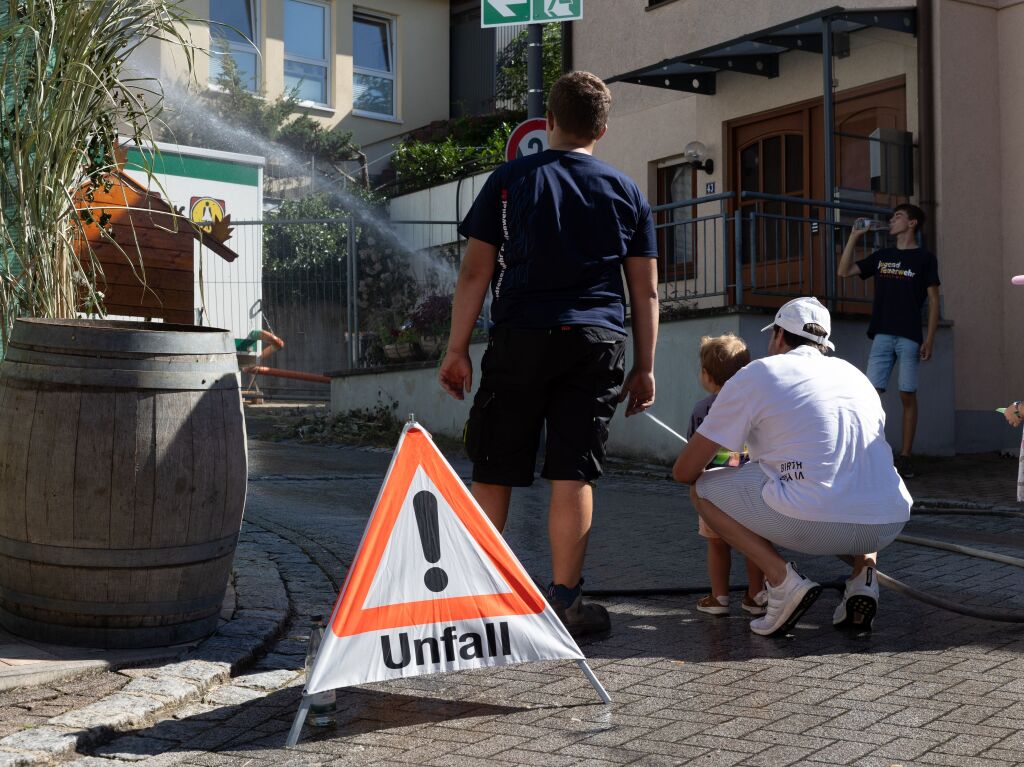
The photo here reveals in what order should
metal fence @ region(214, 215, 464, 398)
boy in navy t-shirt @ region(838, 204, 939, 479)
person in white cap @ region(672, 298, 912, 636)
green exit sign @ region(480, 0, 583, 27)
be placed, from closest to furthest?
person in white cap @ region(672, 298, 912, 636)
green exit sign @ region(480, 0, 583, 27)
boy in navy t-shirt @ region(838, 204, 939, 479)
metal fence @ region(214, 215, 464, 398)

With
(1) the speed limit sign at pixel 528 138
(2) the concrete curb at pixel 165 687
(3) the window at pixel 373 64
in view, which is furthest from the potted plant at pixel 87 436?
(3) the window at pixel 373 64

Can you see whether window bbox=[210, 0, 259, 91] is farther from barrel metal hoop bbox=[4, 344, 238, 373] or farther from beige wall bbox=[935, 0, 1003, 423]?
barrel metal hoop bbox=[4, 344, 238, 373]

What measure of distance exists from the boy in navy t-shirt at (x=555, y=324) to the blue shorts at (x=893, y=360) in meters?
6.10

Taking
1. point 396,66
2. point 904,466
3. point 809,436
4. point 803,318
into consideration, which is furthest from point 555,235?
point 396,66

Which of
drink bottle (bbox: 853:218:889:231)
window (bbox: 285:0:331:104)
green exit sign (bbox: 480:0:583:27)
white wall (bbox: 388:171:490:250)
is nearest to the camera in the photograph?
green exit sign (bbox: 480:0:583:27)

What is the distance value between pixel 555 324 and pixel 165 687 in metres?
1.73

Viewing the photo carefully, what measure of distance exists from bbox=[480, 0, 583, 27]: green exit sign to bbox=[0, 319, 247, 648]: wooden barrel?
6.11m

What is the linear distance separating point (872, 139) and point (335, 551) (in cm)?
790

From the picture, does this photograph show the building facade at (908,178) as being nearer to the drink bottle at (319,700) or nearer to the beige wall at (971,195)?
the beige wall at (971,195)

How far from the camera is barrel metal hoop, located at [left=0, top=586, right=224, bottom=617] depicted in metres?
4.17

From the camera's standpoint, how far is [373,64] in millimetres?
28391

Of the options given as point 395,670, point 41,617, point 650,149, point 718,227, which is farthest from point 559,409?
point 650,149

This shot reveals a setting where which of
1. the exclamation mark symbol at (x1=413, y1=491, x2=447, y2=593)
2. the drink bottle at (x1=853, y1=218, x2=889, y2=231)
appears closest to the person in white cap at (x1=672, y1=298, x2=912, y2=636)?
the exclamation mark symbol at (x1=413, y1=491, x2=447, y2=593)

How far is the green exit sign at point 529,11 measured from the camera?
9750 millimetres
